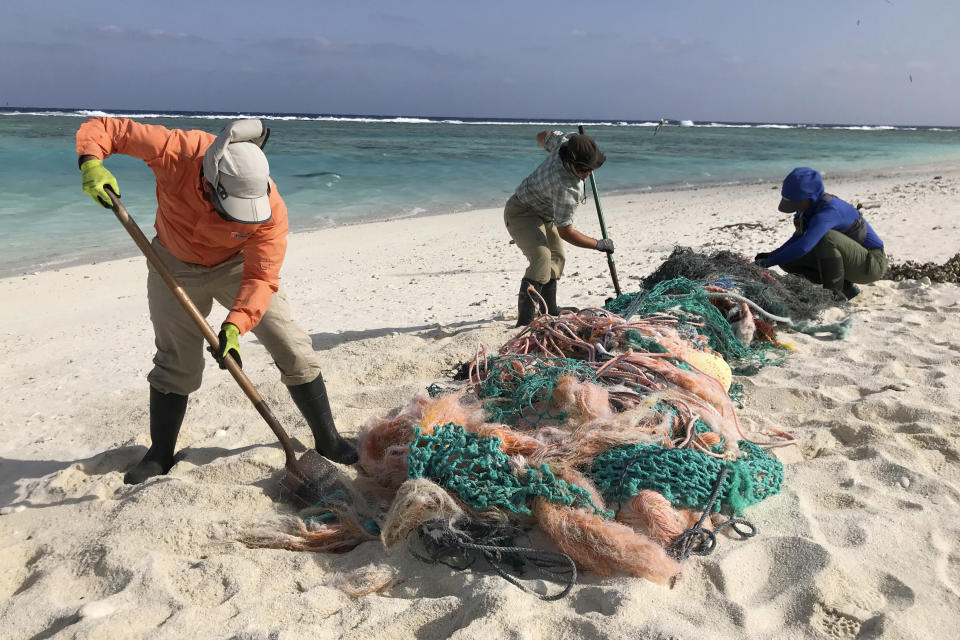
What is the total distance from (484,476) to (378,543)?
1.56 ft

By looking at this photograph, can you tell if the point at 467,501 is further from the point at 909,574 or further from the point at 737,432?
the point at 909,574

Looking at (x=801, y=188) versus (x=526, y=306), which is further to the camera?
(x=526, y=306)

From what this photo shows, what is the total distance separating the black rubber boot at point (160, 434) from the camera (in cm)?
319

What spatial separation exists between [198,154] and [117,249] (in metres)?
7.96

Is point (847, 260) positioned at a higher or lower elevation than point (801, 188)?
lower

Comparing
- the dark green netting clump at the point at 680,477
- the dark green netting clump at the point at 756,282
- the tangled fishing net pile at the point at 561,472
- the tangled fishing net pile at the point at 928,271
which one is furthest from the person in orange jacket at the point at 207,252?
the tangled fishing net pile at the point at 928,271

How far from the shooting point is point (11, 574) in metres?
2.54

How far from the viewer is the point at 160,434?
10.6ft

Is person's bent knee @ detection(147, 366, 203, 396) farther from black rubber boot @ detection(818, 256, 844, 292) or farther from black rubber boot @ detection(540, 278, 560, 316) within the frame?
black rubber boot @ detection(818, 256, 844, 292)

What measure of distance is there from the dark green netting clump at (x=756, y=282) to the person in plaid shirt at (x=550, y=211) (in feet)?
1.95

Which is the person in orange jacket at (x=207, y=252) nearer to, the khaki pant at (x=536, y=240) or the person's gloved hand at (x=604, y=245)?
the khaki pant at (x=536, y=240)

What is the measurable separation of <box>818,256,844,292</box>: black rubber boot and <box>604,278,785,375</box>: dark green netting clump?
121 centimetres

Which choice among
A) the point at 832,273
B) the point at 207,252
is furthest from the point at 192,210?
the point at 832,273

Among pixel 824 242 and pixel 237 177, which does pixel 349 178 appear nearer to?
pixel 824 242
